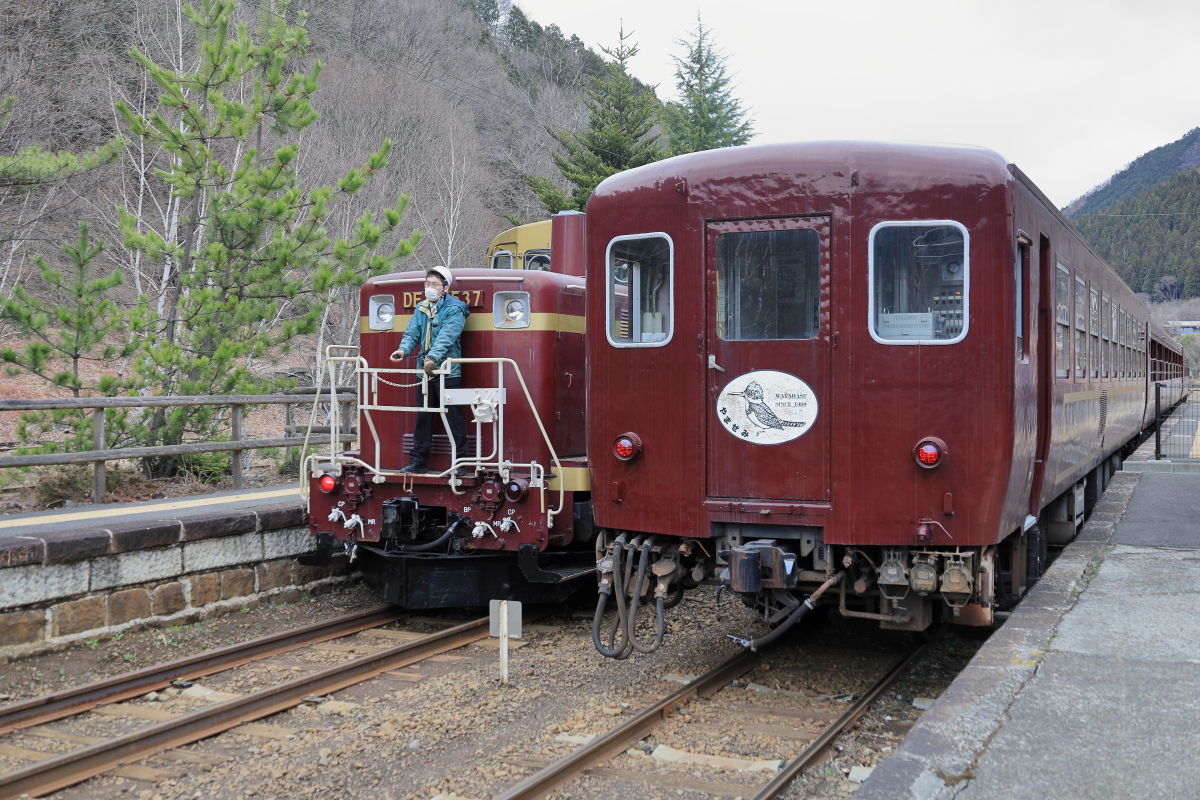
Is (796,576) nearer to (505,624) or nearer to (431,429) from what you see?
(505,624)

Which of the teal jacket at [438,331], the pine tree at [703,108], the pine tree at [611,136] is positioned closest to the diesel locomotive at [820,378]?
the teal jacket at [438,331]

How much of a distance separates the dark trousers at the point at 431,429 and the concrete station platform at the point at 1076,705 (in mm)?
4241

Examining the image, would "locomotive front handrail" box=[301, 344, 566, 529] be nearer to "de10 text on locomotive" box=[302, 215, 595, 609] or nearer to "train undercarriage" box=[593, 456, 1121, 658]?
"de10 text on locomotive" box=[302, 215, 595, 609]

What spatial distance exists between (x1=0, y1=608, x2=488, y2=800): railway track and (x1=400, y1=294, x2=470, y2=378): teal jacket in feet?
7.24

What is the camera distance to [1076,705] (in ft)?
14.8

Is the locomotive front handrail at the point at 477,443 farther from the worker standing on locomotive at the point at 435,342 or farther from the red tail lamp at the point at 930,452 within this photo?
the red tail lamp at the point at 930,452

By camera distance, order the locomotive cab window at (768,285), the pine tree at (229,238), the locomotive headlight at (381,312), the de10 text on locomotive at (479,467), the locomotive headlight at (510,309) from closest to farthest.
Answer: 1. the locomotive cab window at (768,285)
2. the de10 text on locomotive at (479,467)
3. the locomotive headlight at (510,309)
4. the locomotive headlight at (381,312)
5. the pine tree at (229,238)

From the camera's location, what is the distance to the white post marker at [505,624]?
650 cm

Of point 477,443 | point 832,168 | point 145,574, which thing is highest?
point 832,168

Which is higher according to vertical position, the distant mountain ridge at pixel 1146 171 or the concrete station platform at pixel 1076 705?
the distant mountain ridge at pixel 1146 171

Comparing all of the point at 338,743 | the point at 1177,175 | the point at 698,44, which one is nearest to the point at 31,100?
the point at 338,743

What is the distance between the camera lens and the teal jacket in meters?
7.81

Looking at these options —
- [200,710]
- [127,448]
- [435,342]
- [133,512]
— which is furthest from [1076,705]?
[127,448]

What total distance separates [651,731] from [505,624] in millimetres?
1298
